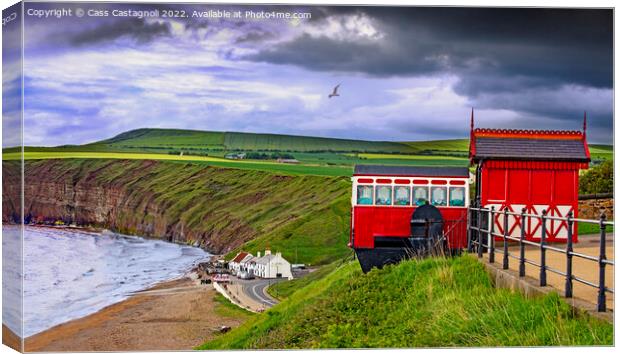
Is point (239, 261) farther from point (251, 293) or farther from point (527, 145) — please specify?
point (527, 145)

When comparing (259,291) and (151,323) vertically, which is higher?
(259,291)

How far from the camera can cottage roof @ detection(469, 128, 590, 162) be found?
15.4 metres

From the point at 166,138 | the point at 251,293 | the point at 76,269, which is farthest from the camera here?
the point at 251,293

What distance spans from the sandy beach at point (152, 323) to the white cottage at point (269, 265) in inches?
31.2

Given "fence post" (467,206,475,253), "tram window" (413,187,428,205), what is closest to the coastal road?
"tram window" (413,187,428,205)

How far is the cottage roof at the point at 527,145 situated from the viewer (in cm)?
1539

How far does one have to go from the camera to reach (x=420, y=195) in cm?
1552

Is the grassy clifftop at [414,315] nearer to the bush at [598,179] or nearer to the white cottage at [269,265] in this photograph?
the white cottage at [269,265]

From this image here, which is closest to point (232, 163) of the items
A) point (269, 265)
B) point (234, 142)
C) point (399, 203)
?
point (234, 142)

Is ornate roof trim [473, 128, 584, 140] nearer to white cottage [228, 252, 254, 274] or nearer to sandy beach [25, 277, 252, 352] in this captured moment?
white cottage [228, 252, 254, 274]

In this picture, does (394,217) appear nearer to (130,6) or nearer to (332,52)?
(332,52)

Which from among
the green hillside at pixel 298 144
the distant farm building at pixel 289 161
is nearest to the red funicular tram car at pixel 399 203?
the green hillside at pixel 298 144

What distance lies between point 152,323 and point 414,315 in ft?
15.3

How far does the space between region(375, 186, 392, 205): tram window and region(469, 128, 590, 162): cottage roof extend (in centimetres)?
139
